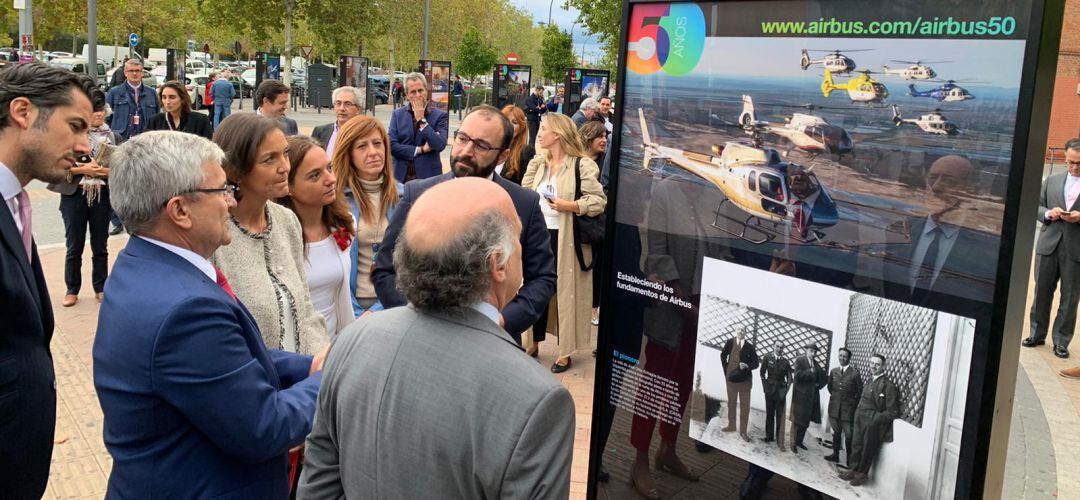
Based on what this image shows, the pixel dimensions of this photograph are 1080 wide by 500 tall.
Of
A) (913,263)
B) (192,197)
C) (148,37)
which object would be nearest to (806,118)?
(913,263)

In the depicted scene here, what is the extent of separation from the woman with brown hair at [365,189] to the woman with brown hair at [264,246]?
3.44 ft

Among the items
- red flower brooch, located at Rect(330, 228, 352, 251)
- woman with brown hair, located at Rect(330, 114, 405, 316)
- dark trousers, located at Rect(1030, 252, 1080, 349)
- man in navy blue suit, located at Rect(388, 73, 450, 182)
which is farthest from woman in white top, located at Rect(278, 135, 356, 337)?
dark trousers, located at Rect(1030, 252, 1080, 349)

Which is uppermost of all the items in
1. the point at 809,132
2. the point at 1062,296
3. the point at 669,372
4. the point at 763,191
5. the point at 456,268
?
the point at 809,132

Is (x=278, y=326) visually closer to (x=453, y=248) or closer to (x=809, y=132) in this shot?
(x=453, y=248)

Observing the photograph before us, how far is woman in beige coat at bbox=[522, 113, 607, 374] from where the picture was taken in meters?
6.06

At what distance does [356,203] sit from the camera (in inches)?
175

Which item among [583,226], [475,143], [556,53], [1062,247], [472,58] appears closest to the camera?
[475,143]

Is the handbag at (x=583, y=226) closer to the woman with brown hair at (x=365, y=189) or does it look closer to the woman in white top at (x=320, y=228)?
the woman with brown hair at (x=365, y=189)

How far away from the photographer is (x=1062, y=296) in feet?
24.2

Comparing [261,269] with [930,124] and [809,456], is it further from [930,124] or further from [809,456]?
[930,124]

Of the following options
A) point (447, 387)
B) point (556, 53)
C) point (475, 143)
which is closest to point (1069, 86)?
point (556, 53)

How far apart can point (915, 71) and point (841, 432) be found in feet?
3.00

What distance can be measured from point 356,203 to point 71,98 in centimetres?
191

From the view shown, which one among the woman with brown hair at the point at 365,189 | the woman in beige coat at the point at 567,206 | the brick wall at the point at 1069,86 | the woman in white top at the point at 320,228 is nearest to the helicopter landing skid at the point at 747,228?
the woman in white top at the point at 320,228
